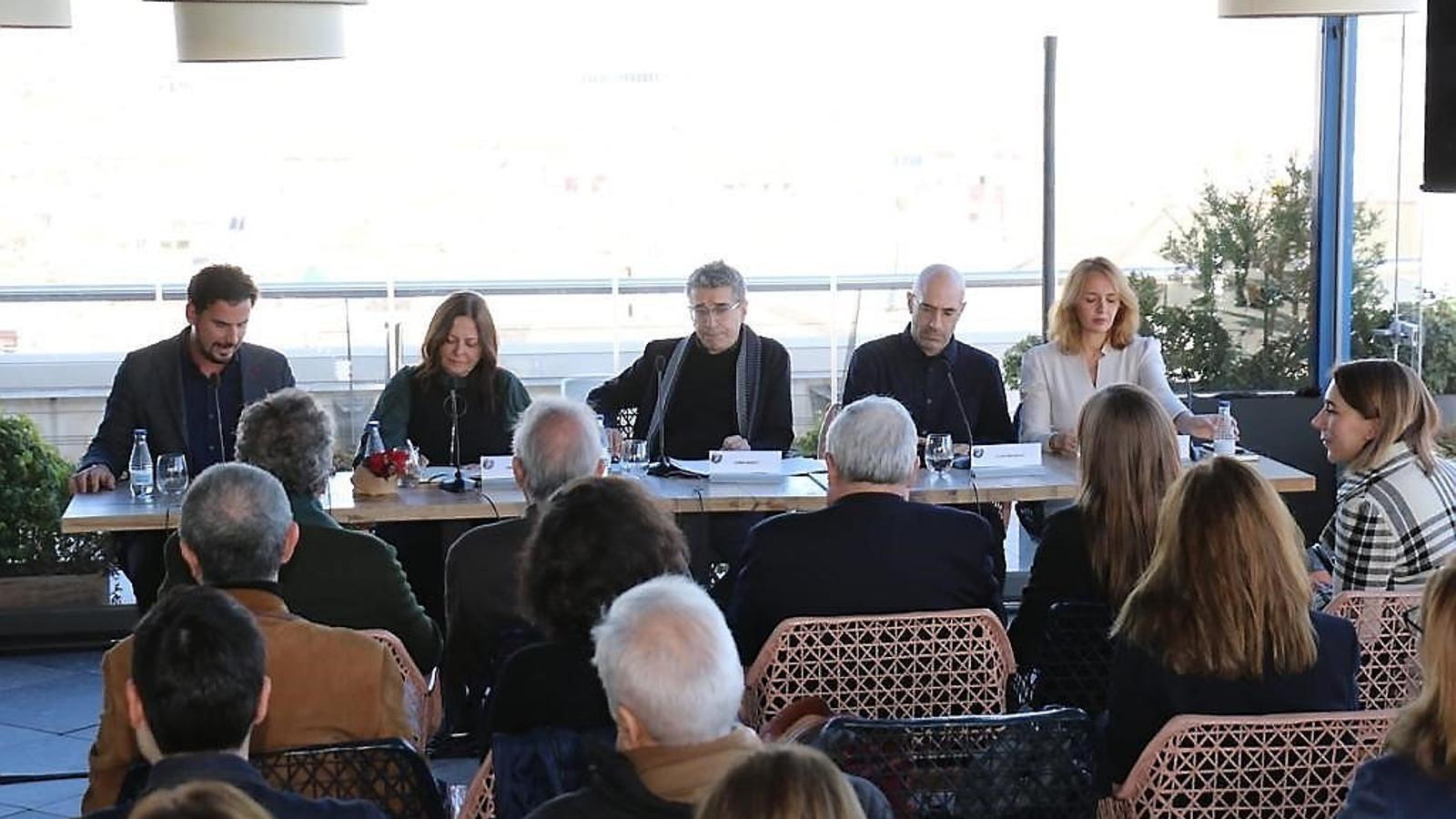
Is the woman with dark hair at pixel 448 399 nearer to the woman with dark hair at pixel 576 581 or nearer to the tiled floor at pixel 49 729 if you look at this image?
the tiled floor at pixel 49 729

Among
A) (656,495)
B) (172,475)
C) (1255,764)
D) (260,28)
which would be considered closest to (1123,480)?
(1255,764)

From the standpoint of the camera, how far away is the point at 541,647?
3.23 meters

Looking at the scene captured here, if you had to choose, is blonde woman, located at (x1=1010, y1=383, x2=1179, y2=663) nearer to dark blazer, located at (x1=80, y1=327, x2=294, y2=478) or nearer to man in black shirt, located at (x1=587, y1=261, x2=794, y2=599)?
man in black shirt, located at (x1=587, y1=261, x2=794, y2=599)

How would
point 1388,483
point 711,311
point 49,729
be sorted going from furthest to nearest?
point 711,311
point 49,729
point 1388,483

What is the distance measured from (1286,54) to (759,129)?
230cm

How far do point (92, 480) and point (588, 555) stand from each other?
2.63m

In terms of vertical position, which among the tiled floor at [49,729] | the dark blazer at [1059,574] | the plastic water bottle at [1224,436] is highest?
the plastic water bottle at [1224,436]

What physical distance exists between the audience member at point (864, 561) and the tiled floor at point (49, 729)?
119 centimetres

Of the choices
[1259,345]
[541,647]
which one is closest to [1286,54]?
[1259,345]

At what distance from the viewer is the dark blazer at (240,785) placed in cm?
245

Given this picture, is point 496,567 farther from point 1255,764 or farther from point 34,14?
point 34,14

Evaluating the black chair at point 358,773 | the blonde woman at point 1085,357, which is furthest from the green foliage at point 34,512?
the black chair at point 358,773

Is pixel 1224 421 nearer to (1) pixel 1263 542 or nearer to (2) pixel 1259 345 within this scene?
(2) pixel 1259 345

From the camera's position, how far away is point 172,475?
5.36 m
